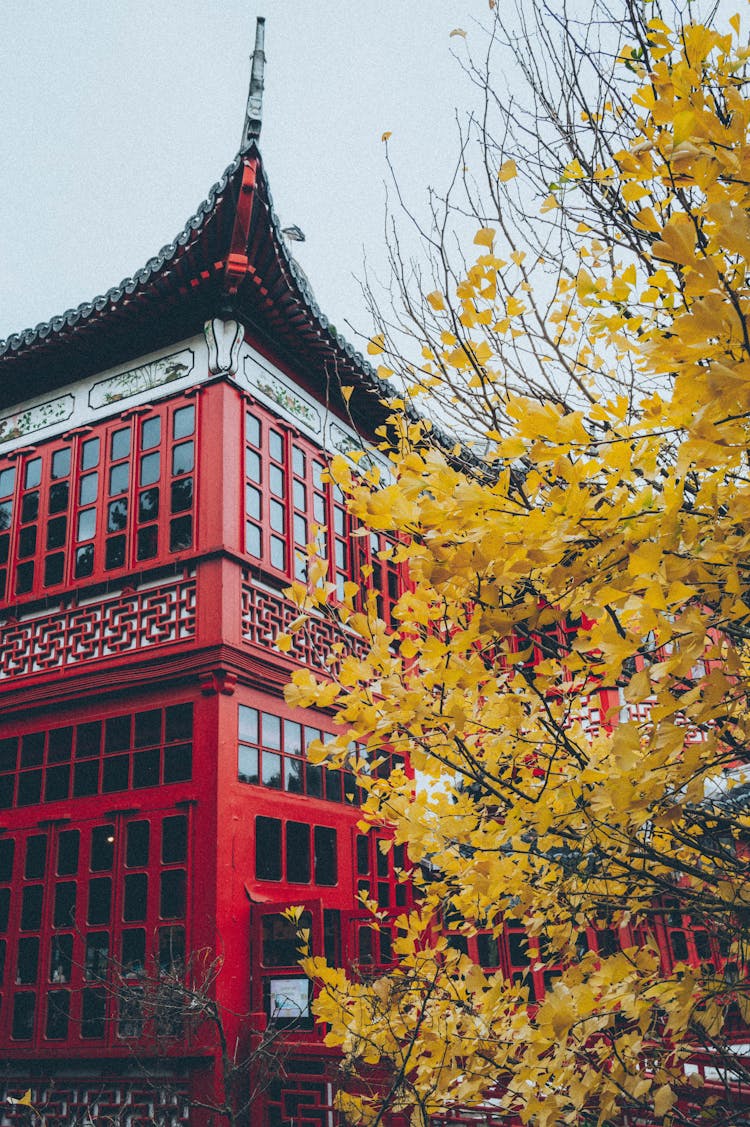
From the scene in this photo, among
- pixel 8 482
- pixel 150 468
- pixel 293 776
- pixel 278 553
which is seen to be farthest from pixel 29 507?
pixel 293 776

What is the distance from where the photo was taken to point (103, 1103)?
577 cm

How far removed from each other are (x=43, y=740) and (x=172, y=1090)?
3063mm

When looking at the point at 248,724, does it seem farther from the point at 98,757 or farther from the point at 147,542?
the point at 147,542

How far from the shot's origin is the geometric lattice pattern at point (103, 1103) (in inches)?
217

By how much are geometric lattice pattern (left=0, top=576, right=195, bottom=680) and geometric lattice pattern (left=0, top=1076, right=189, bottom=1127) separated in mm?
3126

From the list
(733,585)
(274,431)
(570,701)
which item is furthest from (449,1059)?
(274,431)

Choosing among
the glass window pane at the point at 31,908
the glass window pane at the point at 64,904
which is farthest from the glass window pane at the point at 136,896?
the glass window pane at the point at 31,908

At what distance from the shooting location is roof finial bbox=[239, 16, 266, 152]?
6902mm

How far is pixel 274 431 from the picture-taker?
8.00m

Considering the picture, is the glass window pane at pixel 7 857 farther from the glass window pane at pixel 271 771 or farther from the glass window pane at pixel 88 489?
the glass window pane at pixel 88 489

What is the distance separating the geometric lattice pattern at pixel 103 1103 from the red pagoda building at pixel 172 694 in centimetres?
2

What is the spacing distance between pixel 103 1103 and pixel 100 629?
3523mm

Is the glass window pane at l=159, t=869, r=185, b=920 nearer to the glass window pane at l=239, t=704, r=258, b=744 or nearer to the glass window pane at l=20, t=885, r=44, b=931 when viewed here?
the glass window pane at l=239, t=704, r=258, b=744

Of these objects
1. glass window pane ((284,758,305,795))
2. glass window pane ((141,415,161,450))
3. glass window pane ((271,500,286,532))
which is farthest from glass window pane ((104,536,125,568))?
glass window pane ((284,758,305,795))
